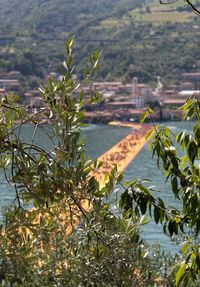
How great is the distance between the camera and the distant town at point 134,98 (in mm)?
52406

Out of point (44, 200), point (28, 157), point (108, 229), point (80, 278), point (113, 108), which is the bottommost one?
point (113, 108)

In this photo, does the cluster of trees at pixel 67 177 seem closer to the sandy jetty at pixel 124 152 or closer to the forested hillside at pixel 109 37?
the sandy jetty at pixel 124 152

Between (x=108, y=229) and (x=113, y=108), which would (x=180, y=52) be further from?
(x=108, y=229)

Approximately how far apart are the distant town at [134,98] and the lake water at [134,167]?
3.38m

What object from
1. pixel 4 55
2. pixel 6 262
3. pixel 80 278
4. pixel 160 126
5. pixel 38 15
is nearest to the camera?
pixel 6 262

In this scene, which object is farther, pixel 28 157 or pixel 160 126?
pixel 160 126

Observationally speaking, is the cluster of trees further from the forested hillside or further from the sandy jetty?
the forested hillside

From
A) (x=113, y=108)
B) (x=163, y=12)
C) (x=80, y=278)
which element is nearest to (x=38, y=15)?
(x=163, y=12)

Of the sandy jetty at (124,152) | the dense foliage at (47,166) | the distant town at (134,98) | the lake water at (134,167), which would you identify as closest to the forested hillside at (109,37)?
the distant town at (134,98)

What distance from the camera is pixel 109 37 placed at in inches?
3046

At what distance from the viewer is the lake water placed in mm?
11800

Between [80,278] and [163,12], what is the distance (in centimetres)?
8321

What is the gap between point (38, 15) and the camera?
92438mm

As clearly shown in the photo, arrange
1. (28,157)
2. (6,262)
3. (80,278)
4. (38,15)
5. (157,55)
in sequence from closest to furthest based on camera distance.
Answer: (28,157) → (6,262) → (80,278) → (157,55) → (38,15)
